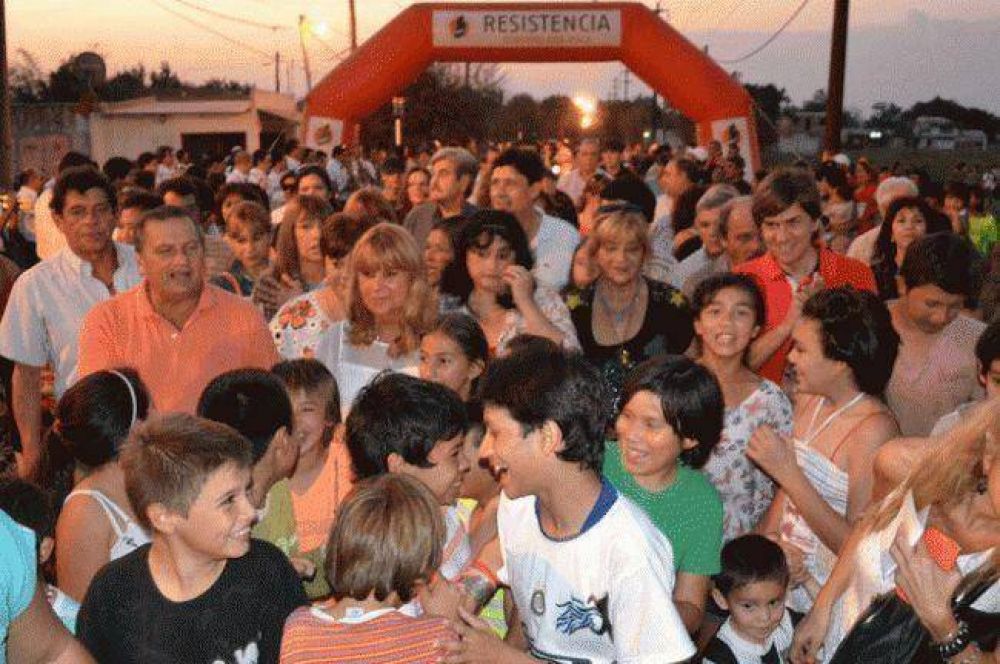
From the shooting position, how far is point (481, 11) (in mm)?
17203

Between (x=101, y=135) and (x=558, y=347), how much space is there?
4189cm

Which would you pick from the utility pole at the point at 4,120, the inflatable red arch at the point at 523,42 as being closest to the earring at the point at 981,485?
the inflatable red arch at the point at 523,42

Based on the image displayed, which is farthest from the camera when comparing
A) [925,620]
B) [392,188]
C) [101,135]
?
[101,135]

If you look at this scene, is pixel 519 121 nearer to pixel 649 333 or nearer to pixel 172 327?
pixel 649 333

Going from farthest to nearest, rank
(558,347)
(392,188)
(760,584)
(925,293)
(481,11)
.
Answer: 1. (481,11)
2. (392,188)
3. (925,293)
4. (760,584)
5. (558,347)

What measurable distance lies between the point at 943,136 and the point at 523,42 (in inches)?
2519

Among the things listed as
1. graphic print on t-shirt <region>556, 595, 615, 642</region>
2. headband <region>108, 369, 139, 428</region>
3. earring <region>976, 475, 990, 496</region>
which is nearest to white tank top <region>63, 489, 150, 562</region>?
headband <region>108, 369, 139, 428</region>

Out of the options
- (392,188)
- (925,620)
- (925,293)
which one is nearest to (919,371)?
(925,293)

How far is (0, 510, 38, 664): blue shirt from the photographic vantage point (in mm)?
2469

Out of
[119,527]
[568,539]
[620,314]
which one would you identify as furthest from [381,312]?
[568,539]

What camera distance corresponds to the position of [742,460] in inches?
173

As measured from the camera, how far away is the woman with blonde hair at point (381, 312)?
16.3ft

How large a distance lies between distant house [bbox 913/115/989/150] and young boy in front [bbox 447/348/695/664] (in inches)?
2715

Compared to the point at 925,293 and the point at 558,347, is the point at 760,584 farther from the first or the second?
the point at 925,293
